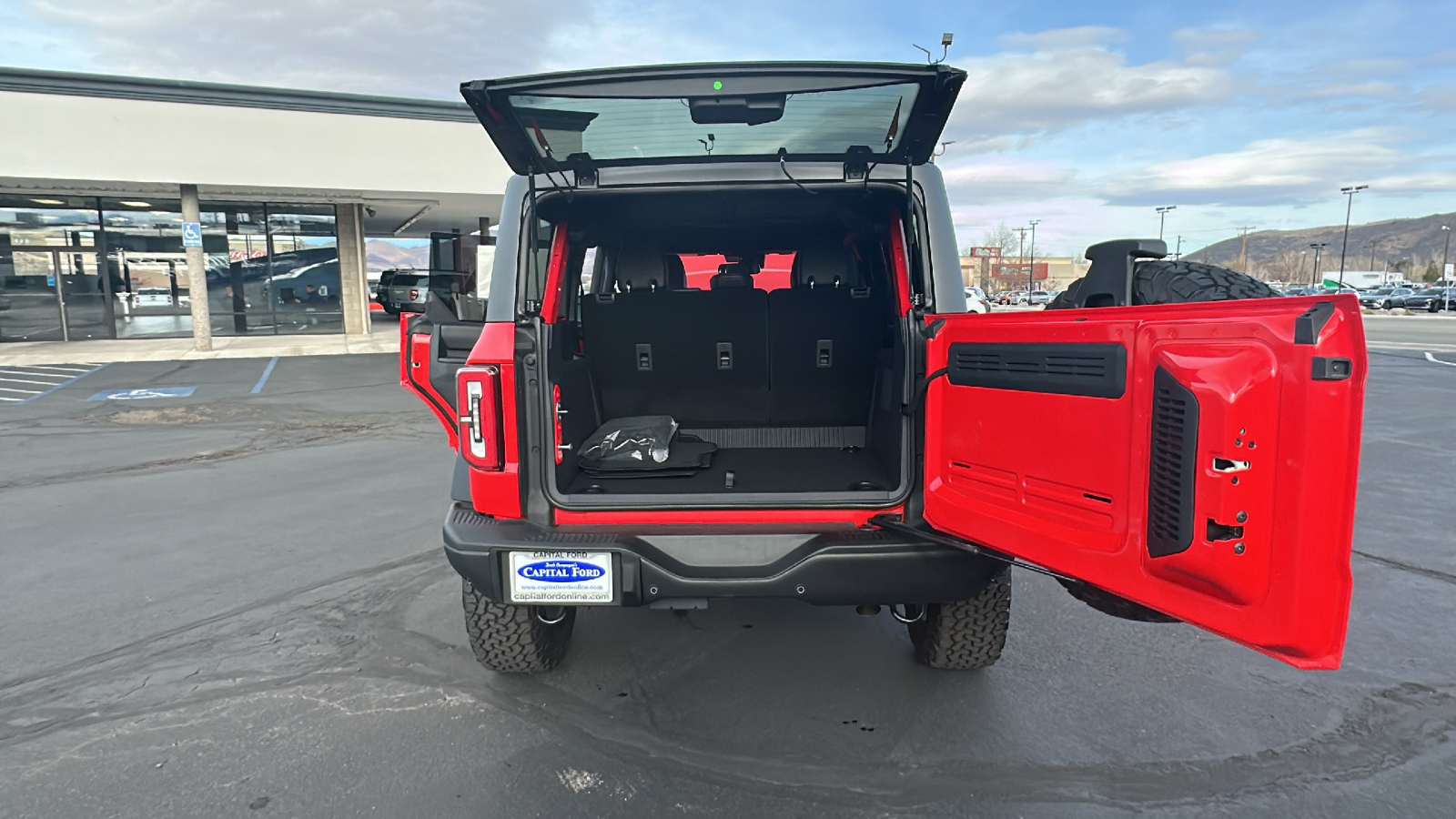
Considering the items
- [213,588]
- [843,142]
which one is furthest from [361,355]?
[843,142]

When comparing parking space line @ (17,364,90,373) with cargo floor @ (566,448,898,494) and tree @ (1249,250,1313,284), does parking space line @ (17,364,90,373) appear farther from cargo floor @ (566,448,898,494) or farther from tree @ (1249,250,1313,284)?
tree @ (1249,250,1313,284)

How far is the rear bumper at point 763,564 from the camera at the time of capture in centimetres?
262

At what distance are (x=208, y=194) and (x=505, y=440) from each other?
18.6 meters

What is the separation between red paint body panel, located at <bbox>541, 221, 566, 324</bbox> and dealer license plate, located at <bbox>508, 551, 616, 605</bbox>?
35.4 inches

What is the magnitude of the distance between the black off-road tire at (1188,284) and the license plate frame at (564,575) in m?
1.55

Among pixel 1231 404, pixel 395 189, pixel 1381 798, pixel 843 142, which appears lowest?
pixel 1381 798

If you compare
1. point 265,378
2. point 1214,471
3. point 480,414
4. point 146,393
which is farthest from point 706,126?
point 265,378

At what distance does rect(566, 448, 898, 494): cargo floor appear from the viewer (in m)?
3.12

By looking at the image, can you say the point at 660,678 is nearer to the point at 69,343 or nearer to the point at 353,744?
the point at 353,744

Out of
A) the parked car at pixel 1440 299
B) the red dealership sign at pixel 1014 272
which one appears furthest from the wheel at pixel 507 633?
the red dealership sign at pixel 1014 272

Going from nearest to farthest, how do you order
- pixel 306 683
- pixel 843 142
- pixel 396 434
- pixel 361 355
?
pixel 843 142
pixel 306 683
pixel 396 434
pixel 361 355

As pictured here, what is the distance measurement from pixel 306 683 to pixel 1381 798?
3580 millimetres

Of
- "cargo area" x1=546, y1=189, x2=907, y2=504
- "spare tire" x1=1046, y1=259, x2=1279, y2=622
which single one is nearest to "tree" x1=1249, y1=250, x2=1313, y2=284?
"cargo area" x1=546, y1=189, x2=907, y2=504

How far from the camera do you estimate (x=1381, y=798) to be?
7.97 ft
